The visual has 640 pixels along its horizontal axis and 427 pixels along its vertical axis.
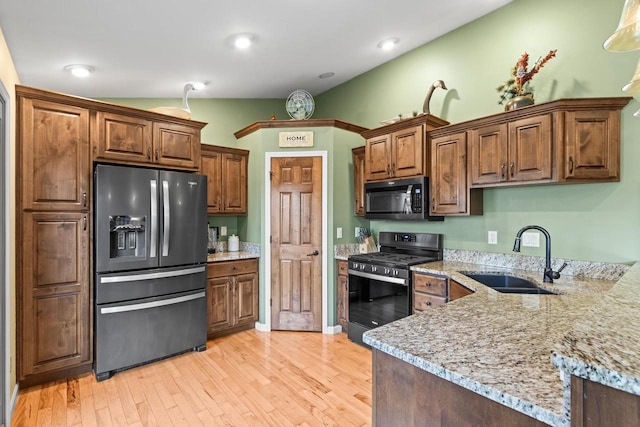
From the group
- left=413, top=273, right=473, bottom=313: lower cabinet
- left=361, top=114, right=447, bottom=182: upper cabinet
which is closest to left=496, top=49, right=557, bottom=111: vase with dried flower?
left=361, top=114, right=447, bottom=182: upper cabinet

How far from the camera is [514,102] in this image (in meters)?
2.60

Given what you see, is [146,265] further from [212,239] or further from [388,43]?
[388,43]

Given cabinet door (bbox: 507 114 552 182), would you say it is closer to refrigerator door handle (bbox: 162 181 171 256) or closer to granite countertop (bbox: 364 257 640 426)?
granite countertop (bbox: 364 257 640 426)

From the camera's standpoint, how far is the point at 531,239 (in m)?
2.73

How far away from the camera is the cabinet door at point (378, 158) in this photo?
3418 millimetres

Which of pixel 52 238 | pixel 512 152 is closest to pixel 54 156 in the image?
pixel 52 238

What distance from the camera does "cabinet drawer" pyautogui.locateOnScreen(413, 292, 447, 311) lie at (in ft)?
8.93

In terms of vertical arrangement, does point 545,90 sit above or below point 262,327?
above

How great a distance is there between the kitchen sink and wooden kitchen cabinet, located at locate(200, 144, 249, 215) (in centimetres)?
273

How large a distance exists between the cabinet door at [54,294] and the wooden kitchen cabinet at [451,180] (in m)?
3.03

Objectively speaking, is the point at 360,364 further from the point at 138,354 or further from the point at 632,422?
the point at 632,422

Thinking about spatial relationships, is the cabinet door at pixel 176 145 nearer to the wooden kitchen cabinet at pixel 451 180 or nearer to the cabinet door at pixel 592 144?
the wooden kitchen cabinet at pixel 451 180

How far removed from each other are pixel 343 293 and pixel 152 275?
1959 millimetres

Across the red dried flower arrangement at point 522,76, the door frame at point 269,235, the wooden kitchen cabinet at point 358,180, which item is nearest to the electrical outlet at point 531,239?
the red dried flower arrangement at point 522,76
